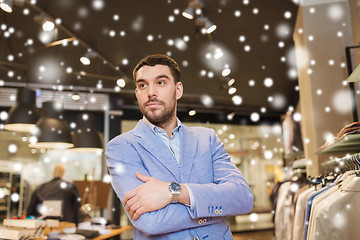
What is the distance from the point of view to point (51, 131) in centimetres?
402

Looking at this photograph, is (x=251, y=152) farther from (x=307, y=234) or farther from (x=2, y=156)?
(x=307, y=234)

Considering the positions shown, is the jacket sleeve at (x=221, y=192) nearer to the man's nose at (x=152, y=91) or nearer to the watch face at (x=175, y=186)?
the watch face at (x=175, y=186)

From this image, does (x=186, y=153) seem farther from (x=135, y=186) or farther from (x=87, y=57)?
(x=87, y=57)

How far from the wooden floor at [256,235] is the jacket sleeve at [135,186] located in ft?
22.0

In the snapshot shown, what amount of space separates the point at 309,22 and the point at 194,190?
2779 mm

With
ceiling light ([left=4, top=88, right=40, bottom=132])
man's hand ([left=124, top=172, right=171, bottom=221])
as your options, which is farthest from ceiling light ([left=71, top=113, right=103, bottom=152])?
Answer: man's hand ([left=124, top=172, right=171, bottom=221])

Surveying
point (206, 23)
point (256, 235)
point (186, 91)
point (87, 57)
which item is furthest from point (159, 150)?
point (256, 235)

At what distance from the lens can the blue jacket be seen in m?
1.27

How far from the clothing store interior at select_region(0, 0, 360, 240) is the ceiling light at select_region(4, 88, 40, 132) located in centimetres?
1

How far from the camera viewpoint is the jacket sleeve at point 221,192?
1.29m

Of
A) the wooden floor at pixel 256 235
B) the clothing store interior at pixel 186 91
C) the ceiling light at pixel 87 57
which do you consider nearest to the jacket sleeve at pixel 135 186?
the clothing store interior at pixel 186 91

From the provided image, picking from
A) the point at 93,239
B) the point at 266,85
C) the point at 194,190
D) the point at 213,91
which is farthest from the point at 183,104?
the point at 194,190

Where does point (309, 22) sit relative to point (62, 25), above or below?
below

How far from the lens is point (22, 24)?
4320 millimetres
